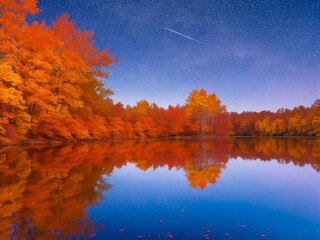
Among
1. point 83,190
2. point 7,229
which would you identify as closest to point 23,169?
point 83,190

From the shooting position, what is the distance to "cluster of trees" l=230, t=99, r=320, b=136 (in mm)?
55978

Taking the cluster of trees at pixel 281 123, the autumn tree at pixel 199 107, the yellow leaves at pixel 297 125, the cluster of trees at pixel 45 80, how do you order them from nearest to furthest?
the cluster of trees at pixel 45 80
the autumn tree at pixel 199 107
the cluster of trees at pixel 281 123
the yellow leaves at pixel 297 125

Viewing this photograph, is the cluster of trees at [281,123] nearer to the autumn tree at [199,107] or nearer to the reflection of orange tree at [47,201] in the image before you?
the autumn tree at [199,107]

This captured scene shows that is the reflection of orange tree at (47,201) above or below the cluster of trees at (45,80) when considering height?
below

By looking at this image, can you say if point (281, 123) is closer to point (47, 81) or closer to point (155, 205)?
point (47, 81)

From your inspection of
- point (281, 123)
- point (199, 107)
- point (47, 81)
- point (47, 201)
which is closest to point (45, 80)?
point (47, 81)

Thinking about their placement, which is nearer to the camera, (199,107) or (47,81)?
(47,81)

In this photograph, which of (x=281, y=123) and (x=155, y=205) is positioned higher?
(x=281, y=123)

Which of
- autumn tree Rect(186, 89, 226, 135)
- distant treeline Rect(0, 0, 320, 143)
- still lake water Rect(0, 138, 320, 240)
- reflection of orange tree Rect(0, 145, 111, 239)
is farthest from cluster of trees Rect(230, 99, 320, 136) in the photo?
reflection of orange tree Rect(0, 145, 111, 239)

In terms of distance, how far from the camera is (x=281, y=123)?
66.9m

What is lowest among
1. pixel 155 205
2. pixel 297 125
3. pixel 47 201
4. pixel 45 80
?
pixel 155 205

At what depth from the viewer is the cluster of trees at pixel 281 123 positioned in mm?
55978

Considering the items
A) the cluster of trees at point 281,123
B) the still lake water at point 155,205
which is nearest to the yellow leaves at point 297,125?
the cluster of trees at point 281,123

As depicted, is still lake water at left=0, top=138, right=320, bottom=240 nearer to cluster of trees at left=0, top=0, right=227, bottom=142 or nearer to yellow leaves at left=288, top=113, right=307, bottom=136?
cluster of trees at left=0, top=0, right=227, bottom=142
